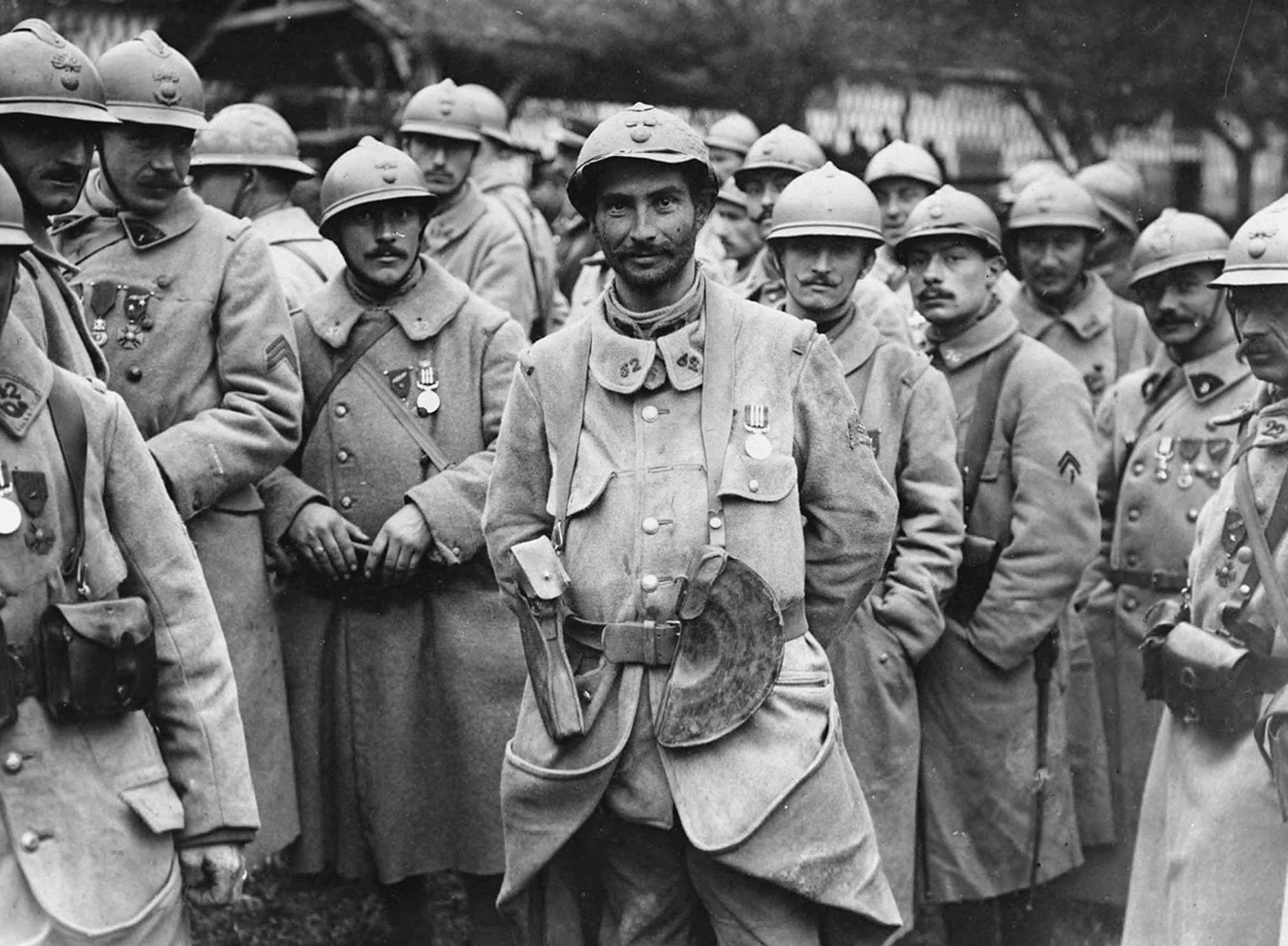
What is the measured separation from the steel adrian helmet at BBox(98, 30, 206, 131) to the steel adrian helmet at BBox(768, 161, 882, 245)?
2076mm

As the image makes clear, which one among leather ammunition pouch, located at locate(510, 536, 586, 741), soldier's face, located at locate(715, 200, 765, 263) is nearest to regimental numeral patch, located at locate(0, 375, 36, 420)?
leather ammunition pouch, located at locate(510, 536, 586, 741)

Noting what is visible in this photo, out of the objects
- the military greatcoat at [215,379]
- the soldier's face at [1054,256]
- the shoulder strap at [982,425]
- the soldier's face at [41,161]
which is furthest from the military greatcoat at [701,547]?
the soldier's face at [1054,256]

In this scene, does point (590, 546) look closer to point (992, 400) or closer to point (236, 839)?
point (236, 839)

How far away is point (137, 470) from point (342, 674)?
2.89 metres

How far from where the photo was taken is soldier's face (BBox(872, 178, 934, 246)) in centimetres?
1048

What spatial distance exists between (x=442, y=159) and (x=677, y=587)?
576cm

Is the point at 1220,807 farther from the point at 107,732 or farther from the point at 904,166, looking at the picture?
the point at 904,166

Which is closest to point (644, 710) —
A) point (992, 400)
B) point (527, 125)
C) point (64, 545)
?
point (64, 545)

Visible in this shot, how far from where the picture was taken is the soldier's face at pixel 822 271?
25.4 feet

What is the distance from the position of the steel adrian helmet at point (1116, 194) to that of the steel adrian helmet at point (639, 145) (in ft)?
21.9

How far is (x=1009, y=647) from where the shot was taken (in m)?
Answer: 7.95

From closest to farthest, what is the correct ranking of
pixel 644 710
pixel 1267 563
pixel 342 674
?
1. pixel 644 710
2. pixel 1267 563
3. pixel 342 674

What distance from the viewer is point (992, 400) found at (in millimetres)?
8109

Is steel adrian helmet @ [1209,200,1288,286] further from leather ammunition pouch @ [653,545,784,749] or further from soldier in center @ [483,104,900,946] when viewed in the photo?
leather ammunition pouch @ [653,545,784,749]
